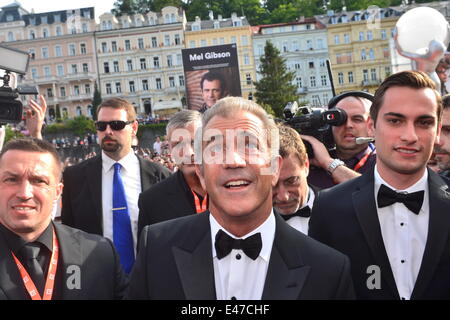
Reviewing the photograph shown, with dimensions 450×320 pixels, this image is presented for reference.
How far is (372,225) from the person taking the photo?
9.43 feet

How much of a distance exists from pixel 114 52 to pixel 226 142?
251 ft

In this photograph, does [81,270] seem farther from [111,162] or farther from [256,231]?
[111,162]

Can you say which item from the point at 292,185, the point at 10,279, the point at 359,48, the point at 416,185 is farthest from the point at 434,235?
the point at 359,48

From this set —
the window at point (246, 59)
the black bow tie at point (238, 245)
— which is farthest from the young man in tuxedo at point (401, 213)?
the window at point (246, 59)

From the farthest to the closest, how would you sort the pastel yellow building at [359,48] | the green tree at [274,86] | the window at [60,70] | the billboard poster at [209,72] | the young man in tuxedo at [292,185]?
the window at [60,70]
the pastel yellow building at [359,48]
the green tree at [274,86]
the billboard poster at [209,72]
the young man in tuxedo at [292,185]

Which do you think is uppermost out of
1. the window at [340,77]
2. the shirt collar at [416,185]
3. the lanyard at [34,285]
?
the window at [340,77]

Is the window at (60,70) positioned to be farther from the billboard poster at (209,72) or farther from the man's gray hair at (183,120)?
the man's gray hair at (183,120)

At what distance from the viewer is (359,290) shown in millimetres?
2830

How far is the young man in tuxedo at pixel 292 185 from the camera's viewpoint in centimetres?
361

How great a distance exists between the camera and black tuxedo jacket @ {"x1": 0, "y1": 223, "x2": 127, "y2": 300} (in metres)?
2.79

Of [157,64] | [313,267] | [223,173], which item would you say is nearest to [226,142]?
[223,173]

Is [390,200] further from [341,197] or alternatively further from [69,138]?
[69,138]

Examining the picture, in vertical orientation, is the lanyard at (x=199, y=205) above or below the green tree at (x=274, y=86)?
below

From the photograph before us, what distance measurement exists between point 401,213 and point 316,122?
1.43 m
